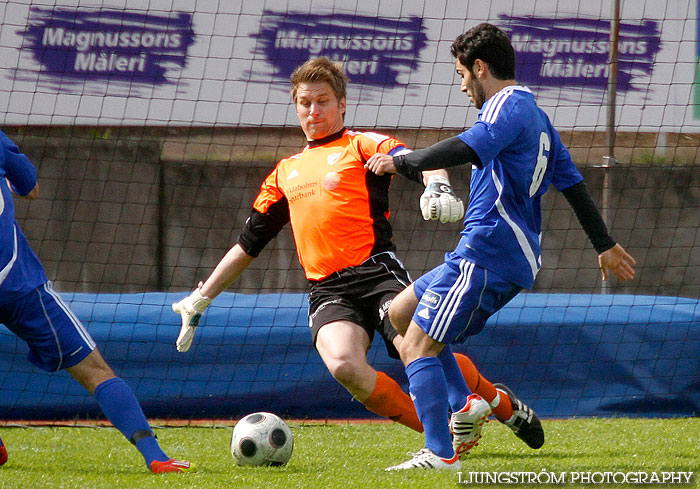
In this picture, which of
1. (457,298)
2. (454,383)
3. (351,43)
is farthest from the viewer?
(351,43)

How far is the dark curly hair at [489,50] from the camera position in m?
3.45

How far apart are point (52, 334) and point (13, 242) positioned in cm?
40

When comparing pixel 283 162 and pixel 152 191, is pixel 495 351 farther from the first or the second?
pixel 152 191

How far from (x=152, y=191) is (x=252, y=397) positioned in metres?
3.94

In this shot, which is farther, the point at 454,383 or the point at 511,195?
the point at 454,383

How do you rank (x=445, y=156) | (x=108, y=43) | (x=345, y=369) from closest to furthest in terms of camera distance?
(x=445, y=156) → (x=345, y=369) → (x=108, y=43)

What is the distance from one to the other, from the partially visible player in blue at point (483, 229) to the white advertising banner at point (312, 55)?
4709 millimetres

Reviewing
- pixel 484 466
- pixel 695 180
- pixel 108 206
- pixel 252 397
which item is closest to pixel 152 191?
pixel 108 206

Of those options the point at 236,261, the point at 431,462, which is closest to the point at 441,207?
the point at 431,462

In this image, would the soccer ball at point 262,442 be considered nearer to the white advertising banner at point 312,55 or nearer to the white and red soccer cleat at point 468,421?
the white and red soccer cleat at point 468,421

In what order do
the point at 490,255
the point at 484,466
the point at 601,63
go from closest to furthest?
1. the point at 490,255
2. the point at 484,466
3. the point at 601,63

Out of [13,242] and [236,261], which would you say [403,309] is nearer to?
[236,261]

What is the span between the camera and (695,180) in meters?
8.73

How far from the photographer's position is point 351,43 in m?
8.66
